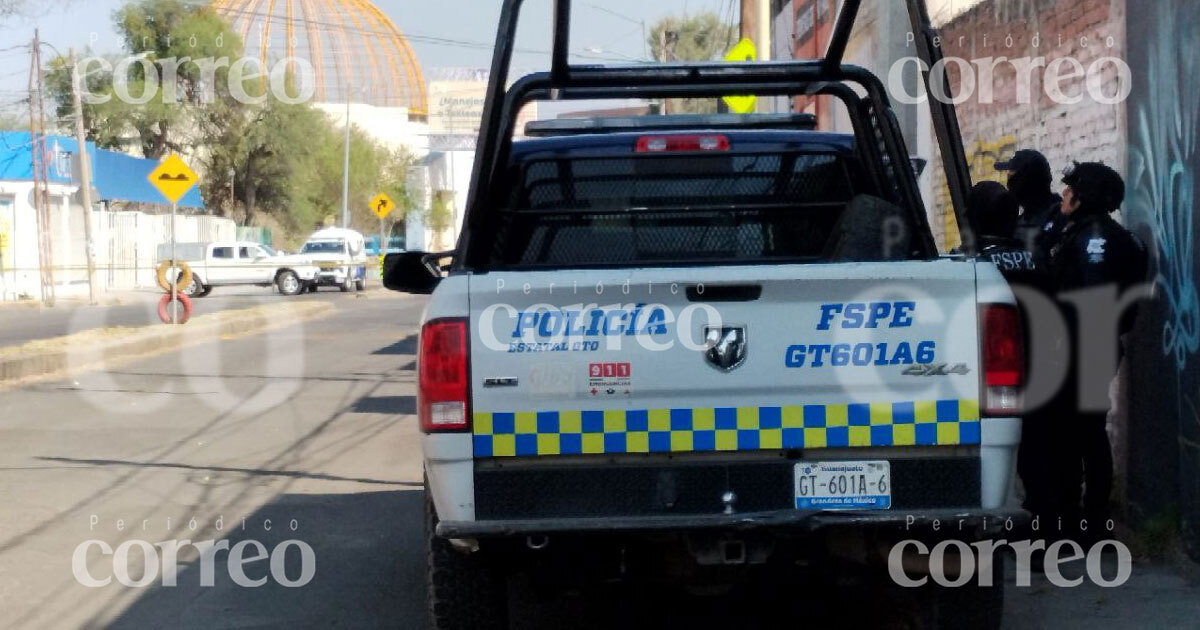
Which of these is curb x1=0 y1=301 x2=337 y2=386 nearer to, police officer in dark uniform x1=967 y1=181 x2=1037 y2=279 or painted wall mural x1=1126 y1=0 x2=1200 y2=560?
police officer in dark uniform x1=967 y1=181 x2=1037 y2=279

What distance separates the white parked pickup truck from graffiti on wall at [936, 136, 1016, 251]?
112ft

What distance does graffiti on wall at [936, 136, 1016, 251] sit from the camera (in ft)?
32.7

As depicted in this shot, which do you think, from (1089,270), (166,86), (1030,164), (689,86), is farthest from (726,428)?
(166,86)

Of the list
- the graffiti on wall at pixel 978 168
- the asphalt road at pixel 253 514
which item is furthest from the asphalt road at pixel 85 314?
the graffiti on wall at pixel 978 168

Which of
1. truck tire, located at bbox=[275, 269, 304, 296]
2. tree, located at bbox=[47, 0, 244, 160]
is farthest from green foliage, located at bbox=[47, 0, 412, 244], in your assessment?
truck tire, located at bbox=[275, 269, 304, 296]

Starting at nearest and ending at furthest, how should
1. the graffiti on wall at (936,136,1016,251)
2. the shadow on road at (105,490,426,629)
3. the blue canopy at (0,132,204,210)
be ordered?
the shadow on road at (105,490,426,629), the graffiti on wall at (936,136,1016,251), the blue canopy at (0,132,204,210)

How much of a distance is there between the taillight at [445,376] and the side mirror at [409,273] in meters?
1.17

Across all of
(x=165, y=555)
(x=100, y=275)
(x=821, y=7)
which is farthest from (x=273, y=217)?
(x=165, y=555)

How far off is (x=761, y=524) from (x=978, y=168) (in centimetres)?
709

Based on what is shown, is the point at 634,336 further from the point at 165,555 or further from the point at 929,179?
the point at 929,179

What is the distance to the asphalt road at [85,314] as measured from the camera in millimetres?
25422

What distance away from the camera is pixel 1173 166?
6539mm

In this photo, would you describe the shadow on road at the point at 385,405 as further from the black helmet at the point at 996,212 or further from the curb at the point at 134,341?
Result: the black helmet at the point at 996,212

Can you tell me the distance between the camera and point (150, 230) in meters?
50.4
